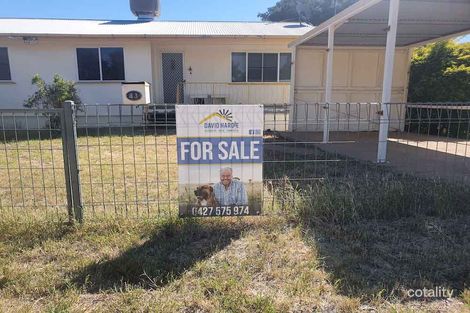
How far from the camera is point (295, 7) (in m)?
47.8

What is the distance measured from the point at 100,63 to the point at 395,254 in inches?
483

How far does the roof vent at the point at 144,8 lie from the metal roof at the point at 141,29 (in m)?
3.22

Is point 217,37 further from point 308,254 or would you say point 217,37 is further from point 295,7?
point 295,7

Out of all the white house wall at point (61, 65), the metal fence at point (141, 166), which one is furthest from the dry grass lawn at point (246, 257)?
the white house wall at point (61, 65)

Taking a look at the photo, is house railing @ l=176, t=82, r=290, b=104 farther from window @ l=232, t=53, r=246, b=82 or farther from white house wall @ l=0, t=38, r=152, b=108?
white house wall @ l=0, t=38, r=152, b=108

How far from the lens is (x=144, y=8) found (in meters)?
18.9

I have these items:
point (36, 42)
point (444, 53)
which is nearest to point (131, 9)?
point (36, 42)

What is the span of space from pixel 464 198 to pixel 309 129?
8.14 m

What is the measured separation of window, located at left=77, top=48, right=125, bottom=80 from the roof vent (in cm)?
616

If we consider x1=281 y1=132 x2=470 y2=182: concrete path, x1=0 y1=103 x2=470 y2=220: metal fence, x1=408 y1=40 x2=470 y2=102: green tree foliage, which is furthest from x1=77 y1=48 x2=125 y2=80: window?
x1=408 y1=40 x2=470 y2=102: green tree foliage

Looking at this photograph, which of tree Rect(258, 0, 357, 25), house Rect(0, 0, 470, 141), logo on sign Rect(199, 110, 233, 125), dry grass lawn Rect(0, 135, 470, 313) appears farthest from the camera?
tree Rect(258, 0, 357, 25)

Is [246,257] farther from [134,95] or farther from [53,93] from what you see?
[53,93]

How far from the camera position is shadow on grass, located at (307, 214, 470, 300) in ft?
9.02

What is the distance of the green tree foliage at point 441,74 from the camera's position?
436 inches
